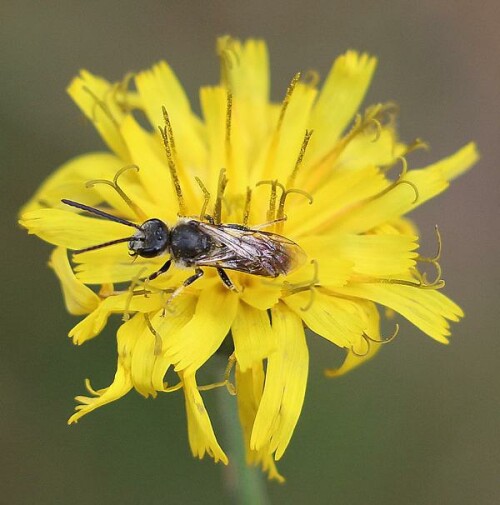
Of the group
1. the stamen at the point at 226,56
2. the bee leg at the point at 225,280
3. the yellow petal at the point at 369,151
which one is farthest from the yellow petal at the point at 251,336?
the stamen at the point at 226,56

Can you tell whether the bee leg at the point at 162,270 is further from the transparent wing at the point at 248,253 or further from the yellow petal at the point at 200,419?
the yellow petal at the point at 200,419

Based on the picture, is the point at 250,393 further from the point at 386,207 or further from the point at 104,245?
the point at 386,207

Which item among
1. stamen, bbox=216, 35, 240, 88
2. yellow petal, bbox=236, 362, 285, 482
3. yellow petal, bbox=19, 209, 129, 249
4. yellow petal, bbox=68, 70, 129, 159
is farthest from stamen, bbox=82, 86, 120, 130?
yellow petal, bbox=236, 362, 285, 482

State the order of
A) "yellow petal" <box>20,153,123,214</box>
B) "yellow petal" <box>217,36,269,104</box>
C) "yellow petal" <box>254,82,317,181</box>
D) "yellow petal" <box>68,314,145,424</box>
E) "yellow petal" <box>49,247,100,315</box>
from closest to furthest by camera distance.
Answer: "yellow petal" <box>68,314,145,424</box>, "yellow petal" <box>49,247,100,315</box>, "yellow petal" <box>254,82,317,181</box>, "yellow petal" <box>20,153,123,214</box>, "yellow petal" <box>217,36,269,104</box>

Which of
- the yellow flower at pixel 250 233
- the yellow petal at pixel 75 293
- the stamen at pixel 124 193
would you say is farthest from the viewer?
the stamen at pixel 124 193

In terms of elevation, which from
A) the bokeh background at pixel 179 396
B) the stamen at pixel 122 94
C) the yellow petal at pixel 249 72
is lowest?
the bokeh background at pixel 179 396

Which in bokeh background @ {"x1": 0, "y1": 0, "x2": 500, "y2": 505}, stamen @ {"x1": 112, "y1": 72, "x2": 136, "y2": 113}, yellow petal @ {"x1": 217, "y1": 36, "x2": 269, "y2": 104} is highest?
stamen @ {"x1": 112, "y1": 72, "x2": 136, "y2": 113}

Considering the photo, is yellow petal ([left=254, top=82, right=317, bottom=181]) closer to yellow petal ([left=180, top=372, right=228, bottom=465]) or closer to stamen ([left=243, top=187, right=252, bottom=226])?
stamen ([left=243, top=187, right=252, bottom=226])
